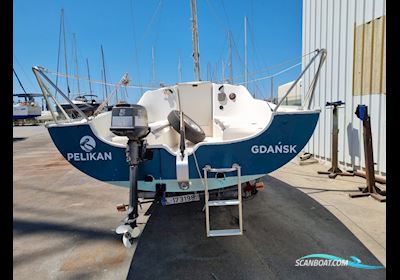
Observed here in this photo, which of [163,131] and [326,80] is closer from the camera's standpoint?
[163,131]

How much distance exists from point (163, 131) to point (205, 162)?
5.15ft

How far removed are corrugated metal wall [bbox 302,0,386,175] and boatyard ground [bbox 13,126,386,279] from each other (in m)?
0.93

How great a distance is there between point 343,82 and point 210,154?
464 centimetres

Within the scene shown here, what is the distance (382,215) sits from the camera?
3.69 m

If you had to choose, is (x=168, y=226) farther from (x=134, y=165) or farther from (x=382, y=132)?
(x=382, y=132)

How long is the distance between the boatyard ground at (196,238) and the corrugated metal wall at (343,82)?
3.05ft

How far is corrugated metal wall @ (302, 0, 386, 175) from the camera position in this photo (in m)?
5.07

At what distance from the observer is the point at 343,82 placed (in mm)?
6090

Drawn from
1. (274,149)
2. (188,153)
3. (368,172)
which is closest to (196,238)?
(188,153)

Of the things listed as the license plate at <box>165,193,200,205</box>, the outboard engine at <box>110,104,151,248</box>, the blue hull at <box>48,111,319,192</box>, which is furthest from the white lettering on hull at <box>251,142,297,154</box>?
the outboard engine at <box>110,104,151,248</box>

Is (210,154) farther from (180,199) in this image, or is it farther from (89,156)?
(89,156)

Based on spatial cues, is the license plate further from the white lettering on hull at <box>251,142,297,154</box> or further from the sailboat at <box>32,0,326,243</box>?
the white lettering on hull at <box>251,142,297,154</box>

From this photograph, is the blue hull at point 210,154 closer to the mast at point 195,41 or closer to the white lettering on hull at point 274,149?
the white lettering on hull at point 274,149
